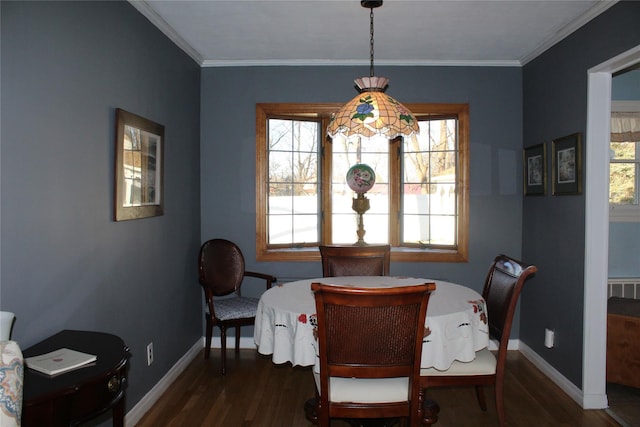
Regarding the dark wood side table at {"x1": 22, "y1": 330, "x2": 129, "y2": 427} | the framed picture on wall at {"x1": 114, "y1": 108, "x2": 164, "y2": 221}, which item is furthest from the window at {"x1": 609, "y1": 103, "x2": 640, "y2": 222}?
the dark wood side table at {"x1": 22, "y1": 330, "x2": 129, "y2": 427}

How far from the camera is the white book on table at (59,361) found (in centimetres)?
153

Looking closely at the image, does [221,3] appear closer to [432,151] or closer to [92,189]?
[92,189]

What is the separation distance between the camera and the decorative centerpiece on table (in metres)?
3.92

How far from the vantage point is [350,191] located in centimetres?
431

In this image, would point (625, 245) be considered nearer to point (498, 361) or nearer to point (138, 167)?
point (498, 361)

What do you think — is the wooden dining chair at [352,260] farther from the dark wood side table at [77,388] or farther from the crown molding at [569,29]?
the crown molding at [569,29]

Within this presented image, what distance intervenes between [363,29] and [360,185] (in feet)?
4.07

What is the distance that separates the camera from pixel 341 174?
4.32 m

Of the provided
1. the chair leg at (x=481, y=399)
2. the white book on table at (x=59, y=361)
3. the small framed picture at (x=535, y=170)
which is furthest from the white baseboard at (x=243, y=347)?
the small framed picture at (x=535, y=170)

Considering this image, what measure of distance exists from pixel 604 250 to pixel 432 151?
68.7 inches

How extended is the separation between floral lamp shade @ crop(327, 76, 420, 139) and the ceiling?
2.45 feet

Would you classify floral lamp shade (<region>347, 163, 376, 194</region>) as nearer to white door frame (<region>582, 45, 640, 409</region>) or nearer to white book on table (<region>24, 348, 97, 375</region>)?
white door frame (<region>582, 45, 640, 409</region>)

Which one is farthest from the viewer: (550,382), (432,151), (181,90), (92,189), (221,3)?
(432,151)

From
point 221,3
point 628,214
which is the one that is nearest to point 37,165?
point 221,3
